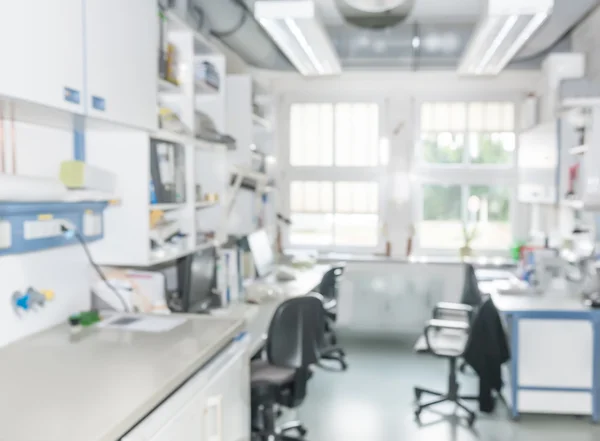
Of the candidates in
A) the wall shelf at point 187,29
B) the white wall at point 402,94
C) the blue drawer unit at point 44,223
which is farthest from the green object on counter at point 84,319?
the white wall at point 402,94

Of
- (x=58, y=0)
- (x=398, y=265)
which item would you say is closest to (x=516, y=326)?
(x=398, y=265)

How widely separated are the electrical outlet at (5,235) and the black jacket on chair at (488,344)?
2721mm

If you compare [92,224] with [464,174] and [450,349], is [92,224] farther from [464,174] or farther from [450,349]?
[464,174]

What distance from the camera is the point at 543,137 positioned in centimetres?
491

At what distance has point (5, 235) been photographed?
2.20 meters

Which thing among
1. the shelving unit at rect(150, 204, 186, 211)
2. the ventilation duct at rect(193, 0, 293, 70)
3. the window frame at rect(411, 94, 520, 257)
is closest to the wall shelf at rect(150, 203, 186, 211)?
the shelving unit at rect(150, 204, 186, 211)

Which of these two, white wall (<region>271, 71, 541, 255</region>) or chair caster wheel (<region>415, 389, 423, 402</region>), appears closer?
chair caster wheel (<region>415, 389, 423, 402</region>)

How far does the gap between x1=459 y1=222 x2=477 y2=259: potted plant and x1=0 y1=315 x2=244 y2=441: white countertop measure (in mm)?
3593

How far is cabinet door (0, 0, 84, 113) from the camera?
1.79 meters

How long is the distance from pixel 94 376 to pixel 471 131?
488 cm

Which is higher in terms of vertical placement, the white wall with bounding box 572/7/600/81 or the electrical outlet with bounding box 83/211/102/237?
the white wall with bounding box 572/7/600/81

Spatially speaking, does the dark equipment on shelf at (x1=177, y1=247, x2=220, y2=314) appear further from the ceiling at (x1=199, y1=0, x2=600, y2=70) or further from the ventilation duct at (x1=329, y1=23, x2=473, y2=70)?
the ventilation duct at (x1=329, y1=23, x2=473, y2=70)

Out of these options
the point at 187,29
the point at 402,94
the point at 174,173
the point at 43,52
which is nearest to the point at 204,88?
the point at 187,29

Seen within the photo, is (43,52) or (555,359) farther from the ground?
(43,52)
